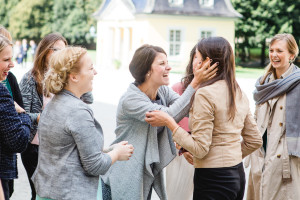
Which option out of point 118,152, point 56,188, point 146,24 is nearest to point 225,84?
point 118,152

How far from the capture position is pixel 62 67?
2805mm

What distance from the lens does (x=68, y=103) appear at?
9.20 feet

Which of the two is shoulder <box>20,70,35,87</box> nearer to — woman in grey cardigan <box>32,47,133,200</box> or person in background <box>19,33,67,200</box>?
person in background <box>19,33,67,200</box>

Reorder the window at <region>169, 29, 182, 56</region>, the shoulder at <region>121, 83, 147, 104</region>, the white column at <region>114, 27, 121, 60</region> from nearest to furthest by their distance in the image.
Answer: the shoulder at <region>121, 83, 147, 104</region> → the window at <region>169, 29, 182, 56</region> → the white column at <region>114, 27, 121, 60</region>

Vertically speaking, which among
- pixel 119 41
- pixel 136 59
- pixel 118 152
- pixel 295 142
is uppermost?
pixel 136 59

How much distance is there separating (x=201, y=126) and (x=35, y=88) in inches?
76.8

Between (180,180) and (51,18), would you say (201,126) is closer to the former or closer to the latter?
(180,180)

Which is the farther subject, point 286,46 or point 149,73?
point 286,46

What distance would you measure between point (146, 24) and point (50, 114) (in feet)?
109

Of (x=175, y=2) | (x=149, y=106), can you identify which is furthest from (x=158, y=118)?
(x=175, y=2)

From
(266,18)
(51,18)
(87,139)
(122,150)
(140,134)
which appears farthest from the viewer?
(51,18)

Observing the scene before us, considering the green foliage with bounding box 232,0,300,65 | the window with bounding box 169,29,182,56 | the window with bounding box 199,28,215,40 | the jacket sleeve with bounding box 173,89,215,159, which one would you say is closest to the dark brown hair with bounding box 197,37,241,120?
the jacket sleeve with bounding box 173,89,215,159

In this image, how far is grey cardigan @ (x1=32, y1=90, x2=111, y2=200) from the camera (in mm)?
2744

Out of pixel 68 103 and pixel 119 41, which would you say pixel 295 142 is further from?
pixel 119 41
